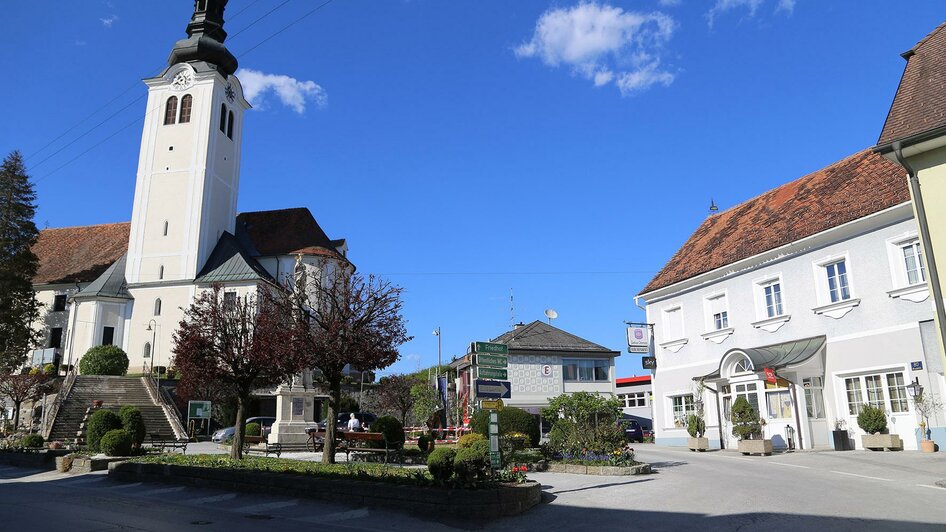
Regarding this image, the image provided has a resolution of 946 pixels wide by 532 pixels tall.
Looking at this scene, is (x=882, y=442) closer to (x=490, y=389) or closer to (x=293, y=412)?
(x=490, y=389)

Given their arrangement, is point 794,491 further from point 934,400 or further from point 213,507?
point 213,507

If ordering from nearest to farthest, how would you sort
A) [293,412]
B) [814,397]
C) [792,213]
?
[814,397]
[792,213]
[293,412]

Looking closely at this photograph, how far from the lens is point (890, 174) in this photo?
2158 cm

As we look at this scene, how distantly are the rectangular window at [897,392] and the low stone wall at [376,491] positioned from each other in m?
13.7

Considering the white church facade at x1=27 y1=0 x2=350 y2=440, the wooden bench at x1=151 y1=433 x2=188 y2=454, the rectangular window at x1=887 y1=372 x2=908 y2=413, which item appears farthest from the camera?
the white church facade at x1=27 y1=0 x2=350 y2=440

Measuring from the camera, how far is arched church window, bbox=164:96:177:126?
53312 mm

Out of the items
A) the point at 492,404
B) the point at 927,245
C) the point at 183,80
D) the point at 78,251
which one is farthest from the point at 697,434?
the point at 78,251

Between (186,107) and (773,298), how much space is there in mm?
46899

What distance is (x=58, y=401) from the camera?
3559 centimetres

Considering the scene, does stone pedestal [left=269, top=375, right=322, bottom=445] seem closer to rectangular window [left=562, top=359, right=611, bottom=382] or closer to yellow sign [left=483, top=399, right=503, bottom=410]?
yellow sign [left=483, top=399, right=503, bottom=410]

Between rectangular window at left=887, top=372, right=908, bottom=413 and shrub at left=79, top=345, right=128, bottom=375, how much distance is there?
142 feet

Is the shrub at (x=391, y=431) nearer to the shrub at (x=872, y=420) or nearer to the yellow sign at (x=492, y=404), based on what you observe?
the yellow sign at (x=492, y=404)

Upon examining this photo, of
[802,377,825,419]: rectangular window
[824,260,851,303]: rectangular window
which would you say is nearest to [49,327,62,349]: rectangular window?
[802,377,825,419]: rectangular window

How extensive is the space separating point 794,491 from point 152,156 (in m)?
53.1
